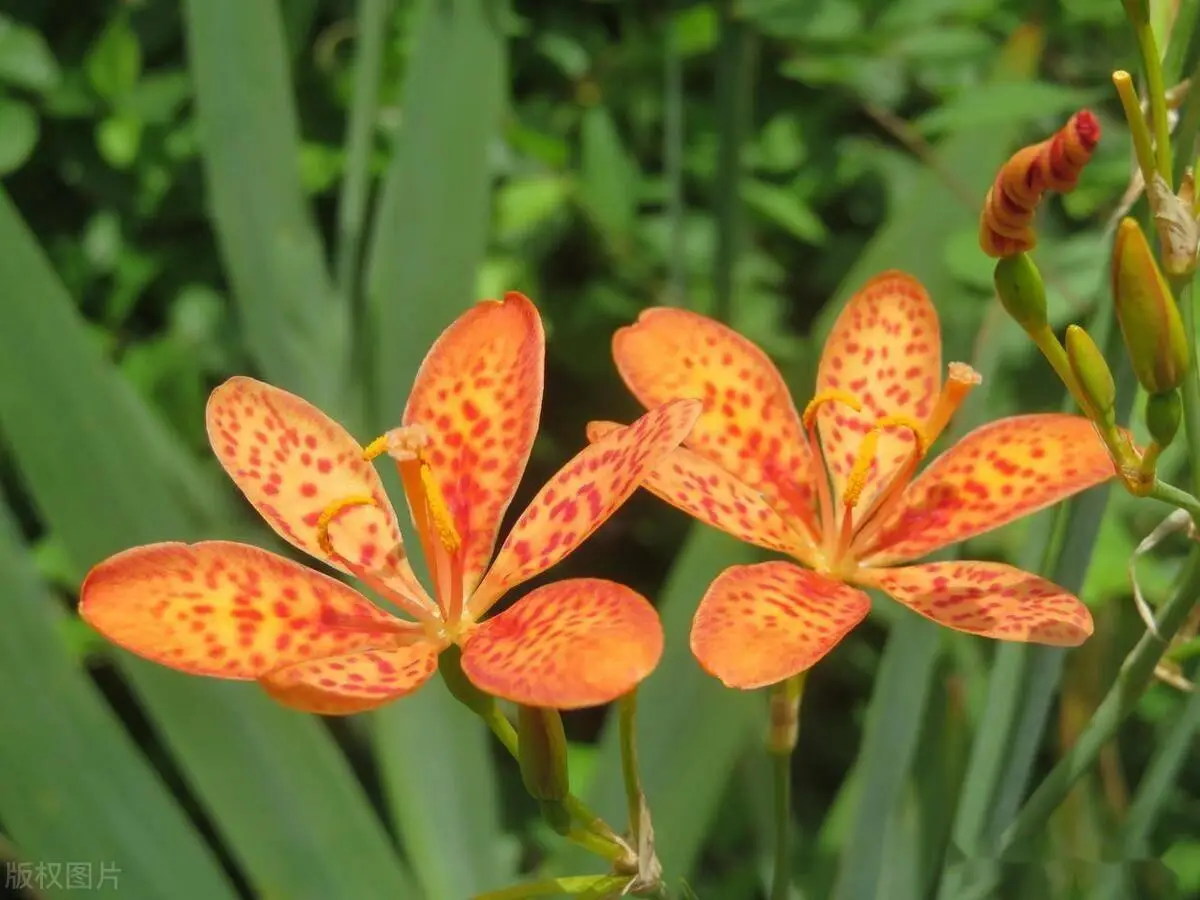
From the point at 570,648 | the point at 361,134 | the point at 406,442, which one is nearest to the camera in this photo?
the point at 570,648

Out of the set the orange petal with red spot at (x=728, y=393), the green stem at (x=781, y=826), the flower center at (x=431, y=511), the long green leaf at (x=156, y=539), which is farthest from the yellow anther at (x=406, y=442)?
the long green leaf at (x=156, y=539)

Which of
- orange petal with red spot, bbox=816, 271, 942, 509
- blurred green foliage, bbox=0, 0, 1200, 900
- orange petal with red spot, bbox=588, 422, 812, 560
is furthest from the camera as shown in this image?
blurred green foliage, bbox=0, 0, 1200, 900

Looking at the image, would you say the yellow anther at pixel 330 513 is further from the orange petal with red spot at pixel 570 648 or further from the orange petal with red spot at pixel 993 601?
the orange petal with red spot at pixel 993 601

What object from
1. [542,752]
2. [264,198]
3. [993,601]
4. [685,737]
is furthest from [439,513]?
[264,198]

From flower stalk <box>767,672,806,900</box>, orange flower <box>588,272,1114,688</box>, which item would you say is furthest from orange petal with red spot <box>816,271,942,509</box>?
flower stalk <box>767,672,806,900</box>

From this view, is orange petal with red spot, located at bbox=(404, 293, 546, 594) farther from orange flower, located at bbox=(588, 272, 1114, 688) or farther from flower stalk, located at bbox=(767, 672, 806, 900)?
flower stalk, located at bbox=(767, 672, 806, 900)

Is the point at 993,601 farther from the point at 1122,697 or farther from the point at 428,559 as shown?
the point at 428,559
